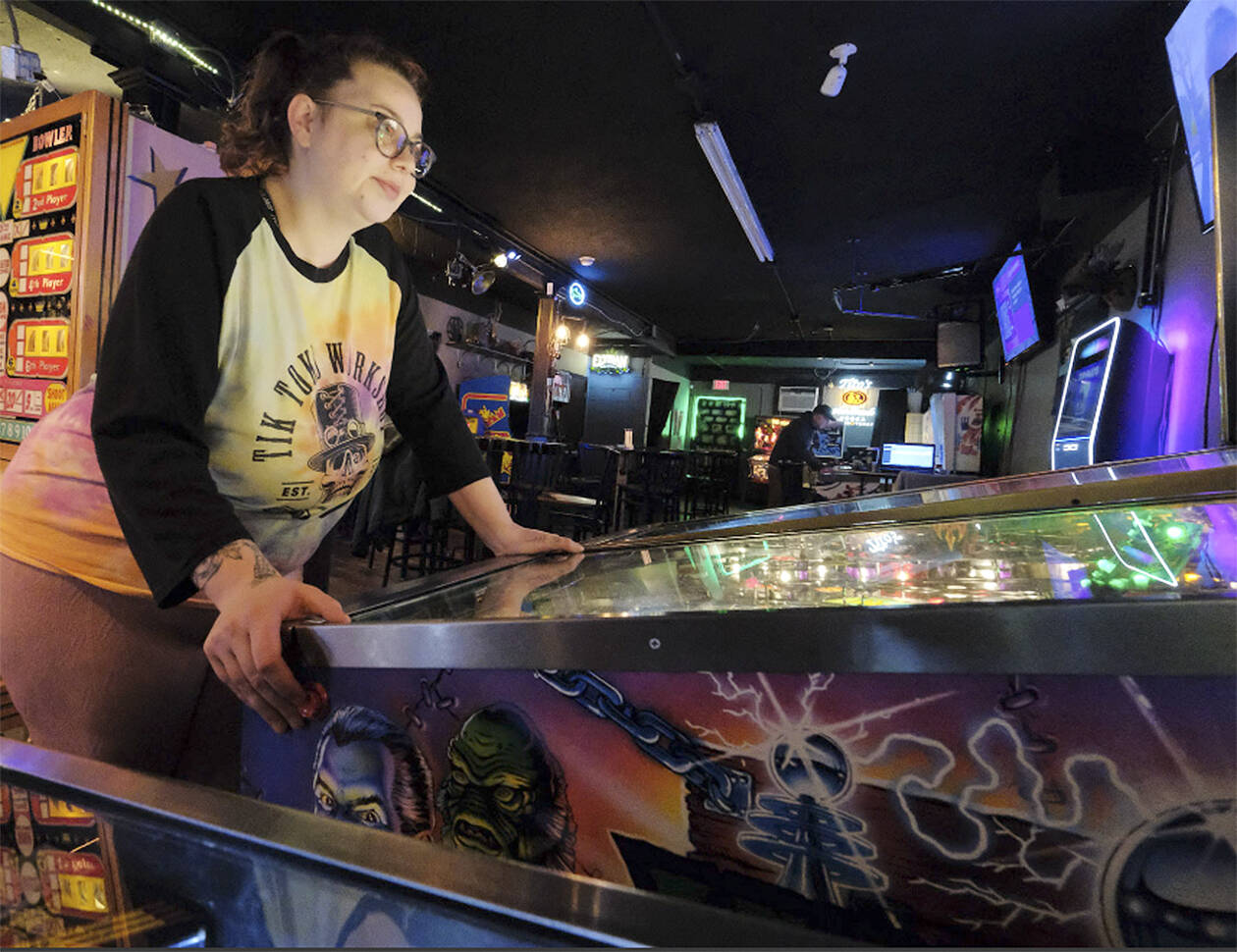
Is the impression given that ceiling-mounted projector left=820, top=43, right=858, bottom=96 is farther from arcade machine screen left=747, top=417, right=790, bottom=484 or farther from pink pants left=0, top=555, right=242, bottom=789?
arcade machine screen left=747, top=417, right=790, bottom=484

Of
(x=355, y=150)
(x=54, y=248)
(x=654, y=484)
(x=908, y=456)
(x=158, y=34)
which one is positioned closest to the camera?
(x=355, y=150)

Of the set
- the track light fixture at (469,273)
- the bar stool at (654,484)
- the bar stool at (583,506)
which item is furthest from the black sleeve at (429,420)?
the track light fixture at (469,273)

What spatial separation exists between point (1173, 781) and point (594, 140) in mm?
4746

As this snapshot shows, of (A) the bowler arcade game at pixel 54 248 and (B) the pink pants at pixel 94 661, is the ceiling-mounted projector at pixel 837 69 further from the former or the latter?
(B) the pink pants at pixel 94 661

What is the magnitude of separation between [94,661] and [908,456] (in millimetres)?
8583

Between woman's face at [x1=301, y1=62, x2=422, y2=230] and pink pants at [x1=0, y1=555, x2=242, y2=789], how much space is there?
66 centimetres

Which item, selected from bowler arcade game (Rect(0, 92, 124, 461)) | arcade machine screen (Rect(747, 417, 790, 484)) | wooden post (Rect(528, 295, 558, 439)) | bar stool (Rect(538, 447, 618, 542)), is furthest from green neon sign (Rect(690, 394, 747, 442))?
bowler arcade game (Rect(0, 92, 124, 461))

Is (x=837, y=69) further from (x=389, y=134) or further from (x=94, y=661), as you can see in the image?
(x=94, y=661)

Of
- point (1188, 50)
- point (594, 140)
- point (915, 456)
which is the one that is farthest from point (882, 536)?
point (915, 456)

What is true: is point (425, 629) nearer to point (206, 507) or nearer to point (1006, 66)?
point (206, 507)

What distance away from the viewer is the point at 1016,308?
530cm

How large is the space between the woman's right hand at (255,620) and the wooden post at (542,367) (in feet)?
24.3

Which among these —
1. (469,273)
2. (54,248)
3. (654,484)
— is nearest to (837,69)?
(54,248)

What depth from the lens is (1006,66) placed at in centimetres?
320
